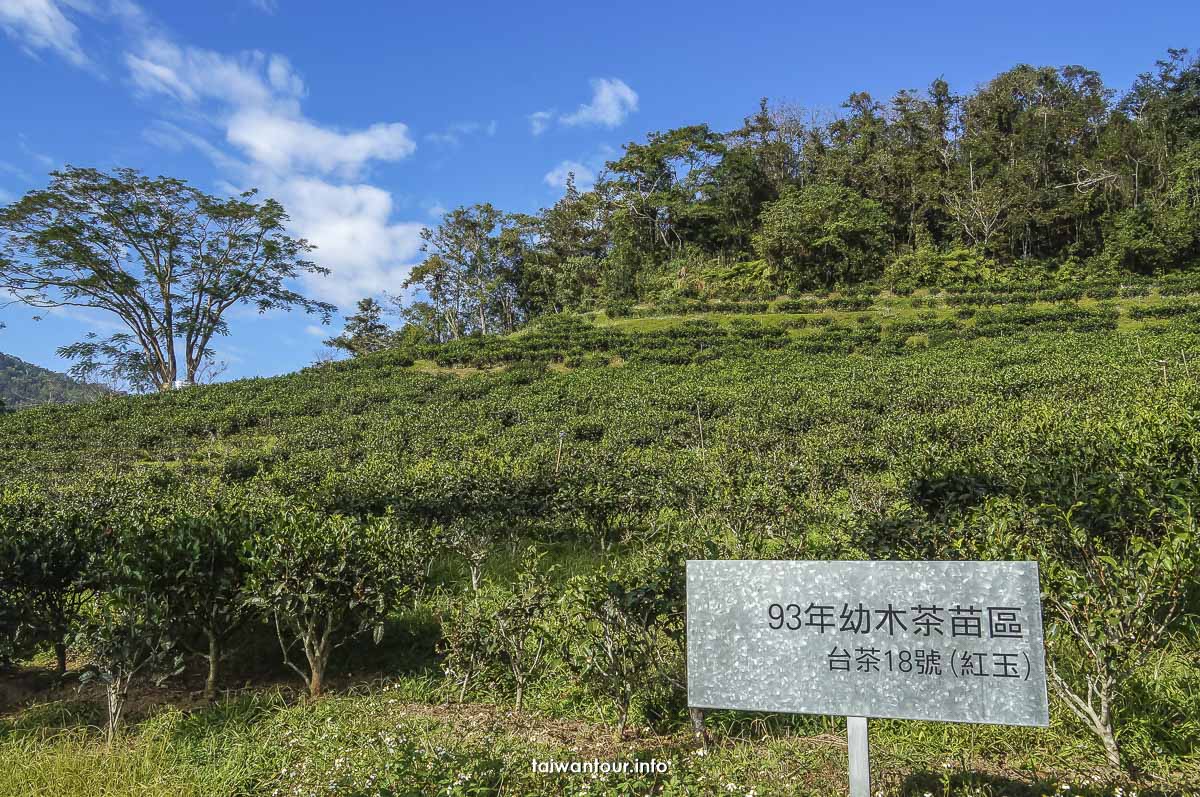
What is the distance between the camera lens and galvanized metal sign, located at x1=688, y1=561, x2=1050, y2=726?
2.16 metres

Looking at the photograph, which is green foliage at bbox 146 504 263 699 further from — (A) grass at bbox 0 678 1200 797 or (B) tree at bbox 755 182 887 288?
(B) tree at bbox 755 182 887 288

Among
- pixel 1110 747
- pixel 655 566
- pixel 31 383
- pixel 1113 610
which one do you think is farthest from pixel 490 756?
pixel 31 383

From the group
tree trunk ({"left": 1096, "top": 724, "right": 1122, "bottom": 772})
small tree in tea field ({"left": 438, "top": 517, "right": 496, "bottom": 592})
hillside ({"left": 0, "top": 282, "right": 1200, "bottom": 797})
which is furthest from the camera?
small tree in tea field ({"left": 438, "top": 517, "right": 496, "bottom": 592})

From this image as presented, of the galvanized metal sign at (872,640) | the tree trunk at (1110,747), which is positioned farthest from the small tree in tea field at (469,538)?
the tree trunk at (1110,747)

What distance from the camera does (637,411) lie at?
1600 cm

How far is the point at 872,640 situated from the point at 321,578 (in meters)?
3.03

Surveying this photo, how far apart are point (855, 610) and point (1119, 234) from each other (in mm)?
40840

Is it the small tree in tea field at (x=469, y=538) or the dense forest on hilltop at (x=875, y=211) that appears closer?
the small tree in tea field at (x=469, y=538)

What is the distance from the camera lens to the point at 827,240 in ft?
119

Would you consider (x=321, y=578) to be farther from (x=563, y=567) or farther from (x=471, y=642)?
(x=563, y=567)

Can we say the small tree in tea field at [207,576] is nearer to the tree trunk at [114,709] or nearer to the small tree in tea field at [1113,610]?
the tree trunk at [114,709]

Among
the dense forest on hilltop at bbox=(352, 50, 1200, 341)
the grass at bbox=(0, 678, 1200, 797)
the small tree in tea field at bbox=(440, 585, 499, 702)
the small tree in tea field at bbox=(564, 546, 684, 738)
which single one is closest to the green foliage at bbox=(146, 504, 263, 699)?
the grass at bbox=(0, 678, 1200, 797)

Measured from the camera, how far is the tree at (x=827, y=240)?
36500 mm

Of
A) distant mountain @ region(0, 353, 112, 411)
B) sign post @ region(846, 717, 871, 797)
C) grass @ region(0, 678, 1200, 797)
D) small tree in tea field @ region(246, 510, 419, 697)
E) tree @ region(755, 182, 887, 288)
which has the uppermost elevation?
tree @ region(755, 182, 887, 288)
